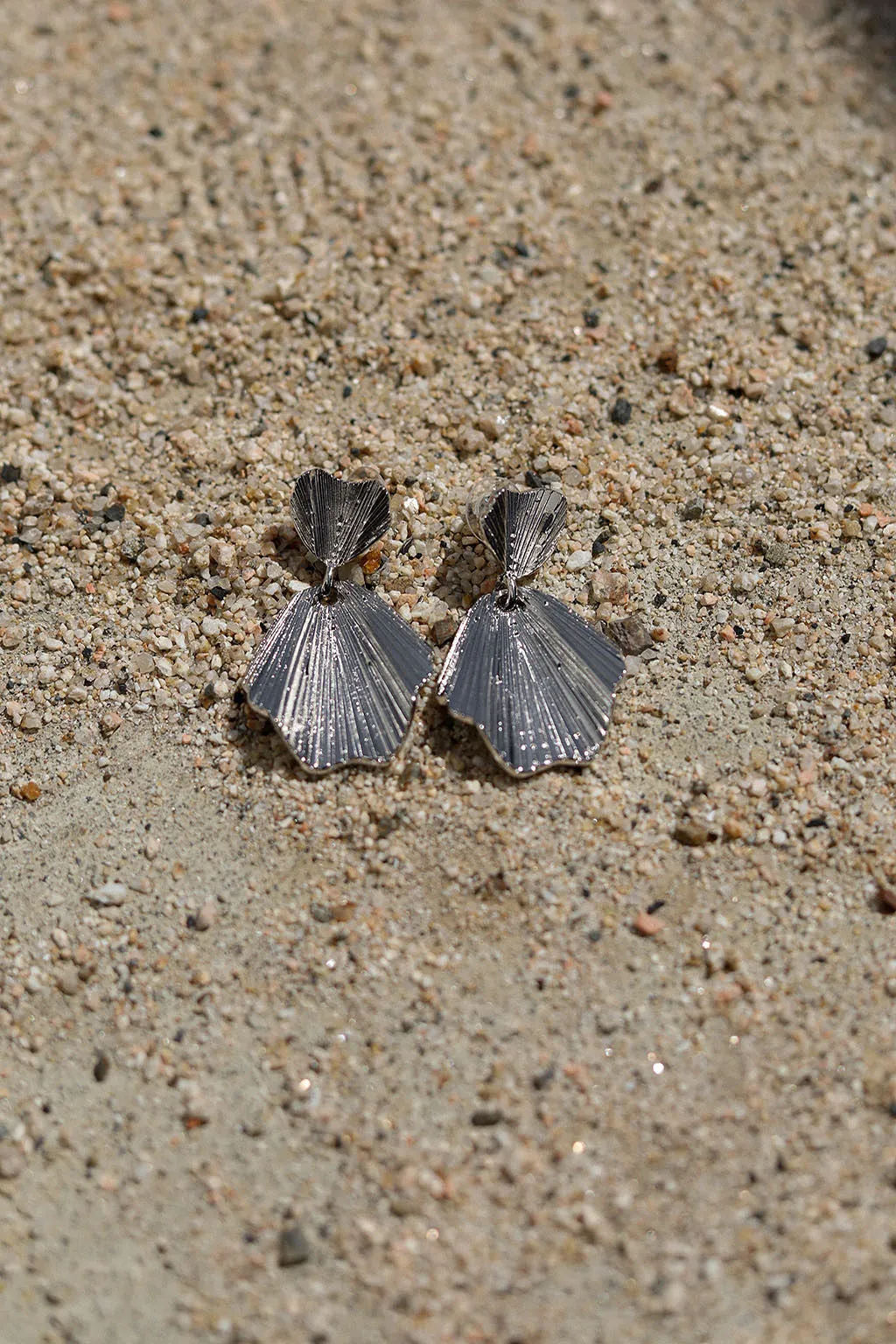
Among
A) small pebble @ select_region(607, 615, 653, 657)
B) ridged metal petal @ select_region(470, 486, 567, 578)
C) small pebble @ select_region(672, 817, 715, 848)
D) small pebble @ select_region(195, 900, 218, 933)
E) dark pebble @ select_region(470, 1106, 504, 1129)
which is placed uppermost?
ridged metal petal @ select_region(470, 486, 567, 578)

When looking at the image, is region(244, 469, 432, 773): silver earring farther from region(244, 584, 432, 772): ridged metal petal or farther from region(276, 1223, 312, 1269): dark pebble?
region(276, 1223, 312, 1269): dark pebble

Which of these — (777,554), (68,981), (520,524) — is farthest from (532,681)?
(68,981)

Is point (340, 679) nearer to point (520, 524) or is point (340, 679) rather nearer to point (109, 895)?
point (520, 524)

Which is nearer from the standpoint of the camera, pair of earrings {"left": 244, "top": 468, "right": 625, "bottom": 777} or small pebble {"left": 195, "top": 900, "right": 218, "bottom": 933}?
small pebble {"left": 195, "top": 900, "right": 218, "bottom": 933}

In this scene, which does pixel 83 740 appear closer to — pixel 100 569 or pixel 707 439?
pixel 100 569

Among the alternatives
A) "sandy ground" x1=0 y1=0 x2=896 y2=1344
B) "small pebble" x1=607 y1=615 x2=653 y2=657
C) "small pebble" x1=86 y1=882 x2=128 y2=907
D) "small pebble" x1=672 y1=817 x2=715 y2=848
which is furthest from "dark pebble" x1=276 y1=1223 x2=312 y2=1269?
"small pebble" x1=607 y1=615 x2=653 y2=657

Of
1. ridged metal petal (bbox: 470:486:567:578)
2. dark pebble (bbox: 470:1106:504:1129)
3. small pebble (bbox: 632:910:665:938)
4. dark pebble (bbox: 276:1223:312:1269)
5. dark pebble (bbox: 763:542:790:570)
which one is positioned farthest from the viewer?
dark pebble (bbox: 763:542:790:570)

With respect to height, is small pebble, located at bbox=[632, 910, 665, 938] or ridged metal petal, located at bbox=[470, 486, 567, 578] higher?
ridged metal petal, located at bbox=[470, 486, 567, 578]

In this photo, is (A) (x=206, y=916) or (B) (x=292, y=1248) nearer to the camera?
(B) (x=292, y=1248)
